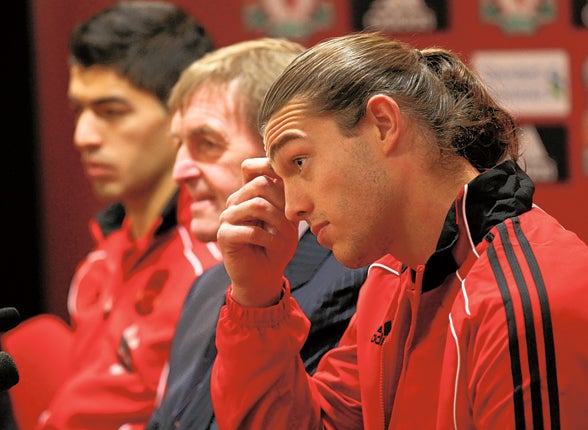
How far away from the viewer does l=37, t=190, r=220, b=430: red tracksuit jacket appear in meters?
2.24

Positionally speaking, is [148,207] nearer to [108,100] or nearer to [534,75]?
[108,100]

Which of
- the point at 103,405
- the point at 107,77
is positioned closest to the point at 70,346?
the point at 103,405

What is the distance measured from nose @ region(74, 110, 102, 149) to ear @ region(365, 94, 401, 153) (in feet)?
4.61

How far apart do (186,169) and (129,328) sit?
465 mm

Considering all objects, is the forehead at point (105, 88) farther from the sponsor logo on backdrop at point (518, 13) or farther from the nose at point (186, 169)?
the sponsor logo on backdrop at point (518, 13)

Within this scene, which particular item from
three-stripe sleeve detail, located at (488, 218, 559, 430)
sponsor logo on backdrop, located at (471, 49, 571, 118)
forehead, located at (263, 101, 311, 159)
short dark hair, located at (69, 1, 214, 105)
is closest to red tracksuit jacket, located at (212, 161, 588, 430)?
three-stripe sleeve detail, located at (488, 218, 559, 430)

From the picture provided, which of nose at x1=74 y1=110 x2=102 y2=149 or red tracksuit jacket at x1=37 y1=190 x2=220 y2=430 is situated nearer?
red tracksuit jacket at x1=37 y1=190 x2=220 y2=430

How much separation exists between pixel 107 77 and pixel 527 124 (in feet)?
4.29

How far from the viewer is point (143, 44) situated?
8.76ft

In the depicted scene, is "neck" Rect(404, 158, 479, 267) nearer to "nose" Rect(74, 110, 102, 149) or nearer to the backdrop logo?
"nose" Rect(74, 110, 102, 149)

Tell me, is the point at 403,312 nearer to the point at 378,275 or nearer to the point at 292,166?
the point at 378,275

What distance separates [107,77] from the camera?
8.71 ft

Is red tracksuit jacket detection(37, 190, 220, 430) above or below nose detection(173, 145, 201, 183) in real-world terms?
below

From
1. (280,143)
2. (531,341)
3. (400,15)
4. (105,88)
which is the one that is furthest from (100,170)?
(531,341)
